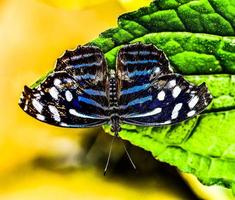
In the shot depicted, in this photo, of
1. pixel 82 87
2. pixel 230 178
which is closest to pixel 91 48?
pixel 82 87

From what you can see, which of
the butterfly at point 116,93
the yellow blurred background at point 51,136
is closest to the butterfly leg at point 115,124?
the butterfly at point 116,93

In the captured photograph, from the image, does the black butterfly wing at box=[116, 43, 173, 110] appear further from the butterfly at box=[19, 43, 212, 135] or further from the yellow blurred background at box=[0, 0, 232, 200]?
the yellow blurred background at box=[0, 0, 232, 200]

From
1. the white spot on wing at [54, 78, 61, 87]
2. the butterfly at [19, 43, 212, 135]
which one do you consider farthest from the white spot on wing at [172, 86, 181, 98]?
the white spot on wing at [54, 78, 61, 87]

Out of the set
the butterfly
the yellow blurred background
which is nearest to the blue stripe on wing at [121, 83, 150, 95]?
the butterfly

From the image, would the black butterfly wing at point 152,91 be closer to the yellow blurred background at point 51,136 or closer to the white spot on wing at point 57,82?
the white spot on wing at point 57,82

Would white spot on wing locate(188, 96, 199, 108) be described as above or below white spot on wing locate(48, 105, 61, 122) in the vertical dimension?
above

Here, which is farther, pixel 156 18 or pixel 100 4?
pixel 100 4

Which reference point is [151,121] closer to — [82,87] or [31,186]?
[82,87]

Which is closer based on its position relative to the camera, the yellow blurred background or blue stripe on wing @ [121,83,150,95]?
blue stripe on wing @ [121,83,150,95]
